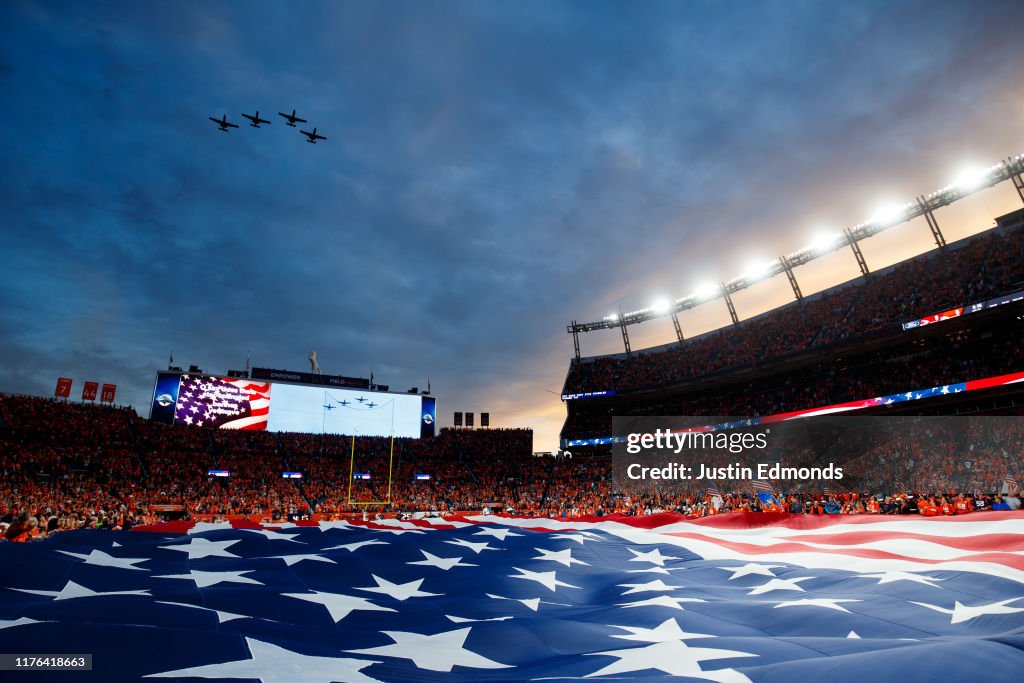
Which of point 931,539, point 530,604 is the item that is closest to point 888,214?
point 931,539

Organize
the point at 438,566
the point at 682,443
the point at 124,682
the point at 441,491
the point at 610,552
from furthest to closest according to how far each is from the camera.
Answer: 1. the point at 441,491
2. the point at 682,443
3. the point at 610,552
4. the point at 438,566
5. the point at 124,682

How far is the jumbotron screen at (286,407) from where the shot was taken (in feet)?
186

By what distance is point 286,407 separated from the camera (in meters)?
61.9

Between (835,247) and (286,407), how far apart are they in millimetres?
59551

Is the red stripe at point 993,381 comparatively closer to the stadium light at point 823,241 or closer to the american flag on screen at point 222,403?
the stadium light at point 823,241

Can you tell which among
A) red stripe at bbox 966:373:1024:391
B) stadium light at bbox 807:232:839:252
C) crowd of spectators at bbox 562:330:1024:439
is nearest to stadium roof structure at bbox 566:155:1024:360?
stadium light at bbox 807:232:839:252

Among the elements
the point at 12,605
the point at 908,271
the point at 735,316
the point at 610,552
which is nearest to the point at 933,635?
the point at 610,552

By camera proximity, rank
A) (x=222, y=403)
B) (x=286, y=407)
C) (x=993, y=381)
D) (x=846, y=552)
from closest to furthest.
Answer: (x=846, y=552) < (x=993, y=381) < (x=222, y=403) < (x=286, y=407)

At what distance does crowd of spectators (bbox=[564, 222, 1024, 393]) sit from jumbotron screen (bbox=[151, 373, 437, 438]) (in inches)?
833

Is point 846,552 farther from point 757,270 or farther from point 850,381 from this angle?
point 757,270

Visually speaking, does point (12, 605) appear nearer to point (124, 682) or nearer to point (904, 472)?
point (124, 682)

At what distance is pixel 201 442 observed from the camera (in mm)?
54844

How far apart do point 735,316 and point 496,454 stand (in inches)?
1250

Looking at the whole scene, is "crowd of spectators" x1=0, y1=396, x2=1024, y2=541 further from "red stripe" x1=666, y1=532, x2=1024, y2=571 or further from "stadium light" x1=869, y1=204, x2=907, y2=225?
"stadium light" x1=869, y1=204, x2=907, y2=225
